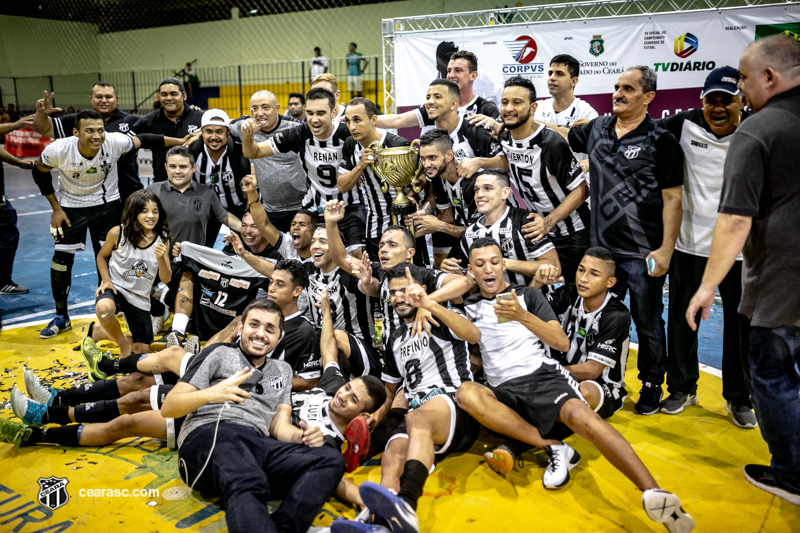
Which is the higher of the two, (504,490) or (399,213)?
(399,213)

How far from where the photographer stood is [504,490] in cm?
366

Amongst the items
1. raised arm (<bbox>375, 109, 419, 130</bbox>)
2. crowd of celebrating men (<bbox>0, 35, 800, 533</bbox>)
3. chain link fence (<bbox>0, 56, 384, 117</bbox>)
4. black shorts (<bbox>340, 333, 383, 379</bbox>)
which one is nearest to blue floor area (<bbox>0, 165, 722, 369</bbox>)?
crowd of celebrating men (<bbox>0, 35, 800, 533</bbox>)

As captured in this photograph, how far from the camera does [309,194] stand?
5.96m

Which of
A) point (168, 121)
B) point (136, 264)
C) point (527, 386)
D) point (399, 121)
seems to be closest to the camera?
point (527, 386)

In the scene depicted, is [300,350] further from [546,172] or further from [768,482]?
[768,482]

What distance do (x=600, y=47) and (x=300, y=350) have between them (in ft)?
21.9

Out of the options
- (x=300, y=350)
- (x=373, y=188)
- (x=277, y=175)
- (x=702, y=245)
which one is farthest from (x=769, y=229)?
(x=277, y=175)

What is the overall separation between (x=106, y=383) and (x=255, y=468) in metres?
1.88

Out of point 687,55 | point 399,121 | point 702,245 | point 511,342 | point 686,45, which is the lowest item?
point 511,342

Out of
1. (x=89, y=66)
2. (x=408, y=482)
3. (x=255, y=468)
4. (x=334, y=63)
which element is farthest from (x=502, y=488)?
(x=89, y=66)

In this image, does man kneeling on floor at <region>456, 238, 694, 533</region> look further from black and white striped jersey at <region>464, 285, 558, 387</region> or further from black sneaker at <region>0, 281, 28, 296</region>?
black sneaker at <region>0, 281, 28, 296</region>

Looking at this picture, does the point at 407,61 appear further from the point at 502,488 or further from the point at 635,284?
the point at 502,488

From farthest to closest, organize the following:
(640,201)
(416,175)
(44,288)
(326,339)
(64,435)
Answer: (44,288) → (416,175) → (326,339) → (640,201) → (64,435)

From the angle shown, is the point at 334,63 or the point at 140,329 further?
the point at 334,63
